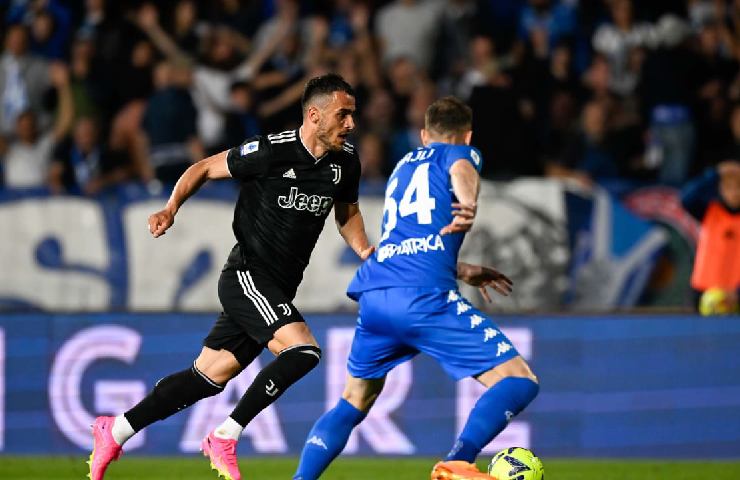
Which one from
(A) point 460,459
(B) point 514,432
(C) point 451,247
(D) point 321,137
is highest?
(D) point 321,137

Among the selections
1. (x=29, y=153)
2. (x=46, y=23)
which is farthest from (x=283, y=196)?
(x=46, y=23)

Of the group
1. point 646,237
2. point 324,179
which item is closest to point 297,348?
point 324,179

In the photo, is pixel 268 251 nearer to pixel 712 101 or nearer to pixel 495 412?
pixel 495 412

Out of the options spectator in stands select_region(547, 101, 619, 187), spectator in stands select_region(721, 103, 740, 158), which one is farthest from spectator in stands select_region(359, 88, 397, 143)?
spectator in stands select_region(721, 103, 740, 158)

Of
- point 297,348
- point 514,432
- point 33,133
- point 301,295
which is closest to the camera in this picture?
point 297,348

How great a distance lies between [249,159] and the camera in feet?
25.3

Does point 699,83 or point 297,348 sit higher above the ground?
point 699,83

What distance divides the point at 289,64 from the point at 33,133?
8.45 ft

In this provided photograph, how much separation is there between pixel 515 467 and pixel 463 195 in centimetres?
144

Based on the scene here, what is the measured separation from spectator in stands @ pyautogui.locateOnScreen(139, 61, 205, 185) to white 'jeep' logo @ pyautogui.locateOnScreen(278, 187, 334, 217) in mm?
5835

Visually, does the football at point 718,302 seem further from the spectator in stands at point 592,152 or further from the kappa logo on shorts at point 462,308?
the kappa logo on shorts at point 462,308

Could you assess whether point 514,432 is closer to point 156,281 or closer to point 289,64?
point 156,281

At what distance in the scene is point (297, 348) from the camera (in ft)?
24.8

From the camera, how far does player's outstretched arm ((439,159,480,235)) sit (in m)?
6.95
